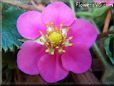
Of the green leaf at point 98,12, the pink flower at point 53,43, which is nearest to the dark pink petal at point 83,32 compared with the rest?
the pink flower at point 53,43

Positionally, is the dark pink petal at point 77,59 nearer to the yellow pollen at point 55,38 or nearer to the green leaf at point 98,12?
the yellow pollen at point 55,38

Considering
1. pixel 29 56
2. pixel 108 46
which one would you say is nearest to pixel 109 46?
pixel 108 46

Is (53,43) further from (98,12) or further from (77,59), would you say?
(98,12)

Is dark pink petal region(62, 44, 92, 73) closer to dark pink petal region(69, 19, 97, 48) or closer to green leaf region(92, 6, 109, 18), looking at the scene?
dark pink petal region(69, 19, 97, 48)

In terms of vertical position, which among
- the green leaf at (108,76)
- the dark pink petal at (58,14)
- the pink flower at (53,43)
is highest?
the dark pink petal at (58,14)

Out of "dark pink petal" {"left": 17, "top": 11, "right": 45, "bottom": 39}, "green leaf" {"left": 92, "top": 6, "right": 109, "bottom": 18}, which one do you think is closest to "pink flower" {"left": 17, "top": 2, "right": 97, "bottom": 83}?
"dark pink petal" {"left": 17, "top": 11, "right": 45, "bottom": 39}

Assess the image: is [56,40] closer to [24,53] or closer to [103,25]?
[24,53]

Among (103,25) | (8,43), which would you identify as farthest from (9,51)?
(103,25)
